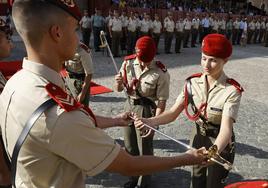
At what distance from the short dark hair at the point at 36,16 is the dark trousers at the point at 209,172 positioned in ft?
7.25

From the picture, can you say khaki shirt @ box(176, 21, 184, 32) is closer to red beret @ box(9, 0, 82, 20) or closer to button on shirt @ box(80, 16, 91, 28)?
button on shirt @ box(80, 16, 91, 28)

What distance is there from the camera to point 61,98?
155cm

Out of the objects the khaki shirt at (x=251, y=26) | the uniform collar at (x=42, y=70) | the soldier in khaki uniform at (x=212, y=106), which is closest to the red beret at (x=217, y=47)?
the soldier in khaki uniform at (x=212, y=106)

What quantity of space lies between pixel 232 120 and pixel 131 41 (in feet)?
47.8

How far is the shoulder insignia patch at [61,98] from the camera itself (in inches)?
59.7

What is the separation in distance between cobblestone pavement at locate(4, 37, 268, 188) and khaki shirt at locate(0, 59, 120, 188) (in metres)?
3.03

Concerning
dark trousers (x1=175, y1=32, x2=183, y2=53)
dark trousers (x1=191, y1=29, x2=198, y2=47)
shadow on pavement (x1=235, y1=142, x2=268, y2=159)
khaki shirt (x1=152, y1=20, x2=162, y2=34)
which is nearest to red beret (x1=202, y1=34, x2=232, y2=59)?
shadow on pavement (x1=235, y1=142, x2=268, y2=159)

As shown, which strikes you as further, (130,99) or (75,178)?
(130,99)

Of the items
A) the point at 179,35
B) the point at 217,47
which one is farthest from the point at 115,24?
the point at 217,47

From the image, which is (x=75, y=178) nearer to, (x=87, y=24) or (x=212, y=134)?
(x=212, y=134)

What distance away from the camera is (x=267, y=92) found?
34.2 feet

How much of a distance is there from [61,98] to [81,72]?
3.80 meters

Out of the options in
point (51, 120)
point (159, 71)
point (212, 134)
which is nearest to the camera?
point (51, 120)

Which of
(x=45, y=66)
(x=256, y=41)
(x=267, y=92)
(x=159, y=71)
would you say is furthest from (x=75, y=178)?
(x=256, y=41)
